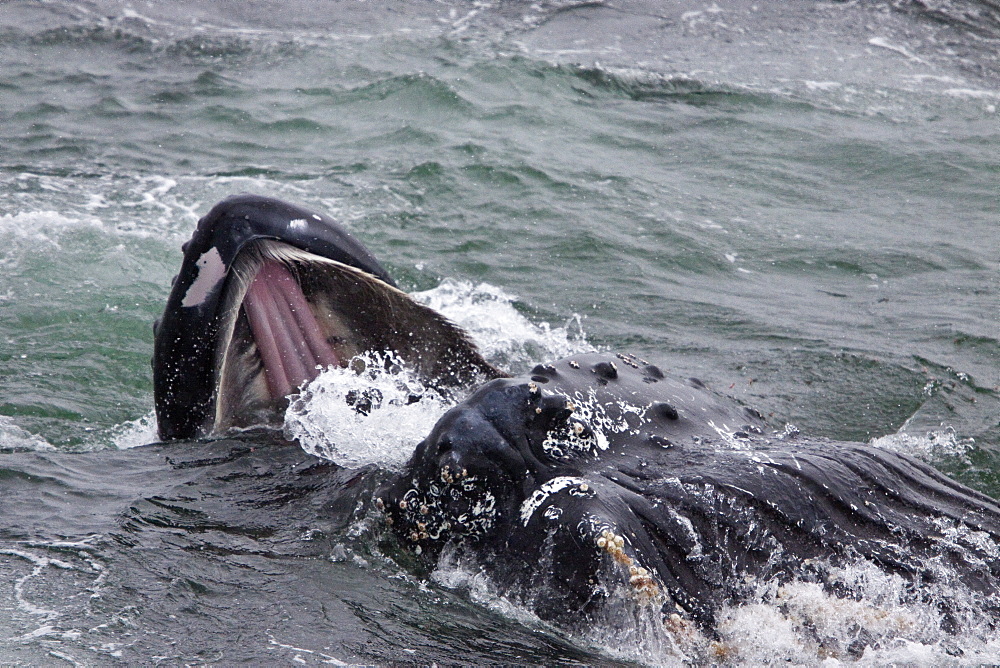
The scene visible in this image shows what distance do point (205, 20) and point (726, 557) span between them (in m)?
15.7

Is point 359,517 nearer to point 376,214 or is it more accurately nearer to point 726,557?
point 726,557

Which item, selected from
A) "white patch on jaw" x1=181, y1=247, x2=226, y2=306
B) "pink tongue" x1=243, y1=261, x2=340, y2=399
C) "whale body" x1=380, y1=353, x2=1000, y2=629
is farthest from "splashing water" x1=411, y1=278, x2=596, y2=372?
"whale body" x1=380, y1=353, x2=1000, y2=629

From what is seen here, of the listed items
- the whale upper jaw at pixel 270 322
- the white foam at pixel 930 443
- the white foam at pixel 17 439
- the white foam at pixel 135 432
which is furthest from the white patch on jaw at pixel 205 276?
the white foam at pixel 930 443

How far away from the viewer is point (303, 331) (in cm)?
561

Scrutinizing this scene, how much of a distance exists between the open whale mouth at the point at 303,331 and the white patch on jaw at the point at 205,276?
7 cm

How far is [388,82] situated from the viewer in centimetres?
1573

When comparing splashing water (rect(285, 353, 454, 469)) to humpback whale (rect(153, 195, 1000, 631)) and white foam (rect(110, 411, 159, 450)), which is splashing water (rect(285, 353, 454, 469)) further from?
white foam (rect(110, 411, 159, 450))

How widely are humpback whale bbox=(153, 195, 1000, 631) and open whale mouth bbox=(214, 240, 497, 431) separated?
0.01 meters

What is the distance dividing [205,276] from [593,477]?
6.62ft

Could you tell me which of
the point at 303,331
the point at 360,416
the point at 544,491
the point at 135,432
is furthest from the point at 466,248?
the point at 544,491

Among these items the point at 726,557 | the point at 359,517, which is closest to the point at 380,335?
the point at 359,517

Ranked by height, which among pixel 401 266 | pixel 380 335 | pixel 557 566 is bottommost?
pixel 401 266

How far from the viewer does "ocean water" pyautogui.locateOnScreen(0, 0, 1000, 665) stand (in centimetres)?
468

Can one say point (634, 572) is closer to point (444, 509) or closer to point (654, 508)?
point (654, 508)
